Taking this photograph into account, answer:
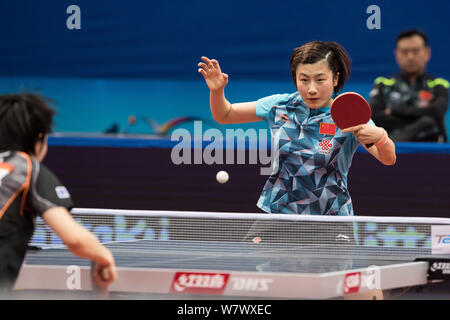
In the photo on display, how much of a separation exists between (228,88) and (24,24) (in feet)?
8.85

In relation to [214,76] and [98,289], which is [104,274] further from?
[214,76]

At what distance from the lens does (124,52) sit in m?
8.66

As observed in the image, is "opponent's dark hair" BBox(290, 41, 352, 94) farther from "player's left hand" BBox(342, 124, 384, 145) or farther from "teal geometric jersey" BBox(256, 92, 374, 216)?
"player's left hand" BBox(342, 124, 384, 145)

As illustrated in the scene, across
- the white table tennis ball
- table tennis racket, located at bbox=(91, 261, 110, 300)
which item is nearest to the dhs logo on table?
table tennis racket, located at bbox=(91, 261, 110, 300)

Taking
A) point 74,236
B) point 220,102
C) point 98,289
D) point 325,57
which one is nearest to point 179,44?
point 220,102

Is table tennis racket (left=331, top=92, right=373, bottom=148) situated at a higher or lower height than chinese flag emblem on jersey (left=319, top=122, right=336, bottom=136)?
higher

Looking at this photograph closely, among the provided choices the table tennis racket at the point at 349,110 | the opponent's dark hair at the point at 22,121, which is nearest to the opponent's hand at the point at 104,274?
the opponent's dark hair at the point at 22,121

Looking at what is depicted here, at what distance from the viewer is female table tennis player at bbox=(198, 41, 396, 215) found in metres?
3.79

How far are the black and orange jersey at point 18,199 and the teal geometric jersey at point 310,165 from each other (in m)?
1.54

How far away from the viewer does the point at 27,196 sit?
2.65m

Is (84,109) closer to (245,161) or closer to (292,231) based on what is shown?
(245,161)

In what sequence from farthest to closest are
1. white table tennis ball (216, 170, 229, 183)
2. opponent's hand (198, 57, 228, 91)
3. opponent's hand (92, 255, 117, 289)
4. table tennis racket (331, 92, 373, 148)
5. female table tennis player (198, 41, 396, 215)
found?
white table tennis ball (216, 170, 229, 183) → opponent's hand (198, 57, 228, 91) → female table tennis player (198, 41, 396, 215) → table tennis racket (331, 92, 373, 148) → opponent's hand (92, 255, 117, 289)

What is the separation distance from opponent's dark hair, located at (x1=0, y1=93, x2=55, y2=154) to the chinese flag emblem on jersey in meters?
1.61

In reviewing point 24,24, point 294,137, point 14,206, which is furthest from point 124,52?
point 14,206
